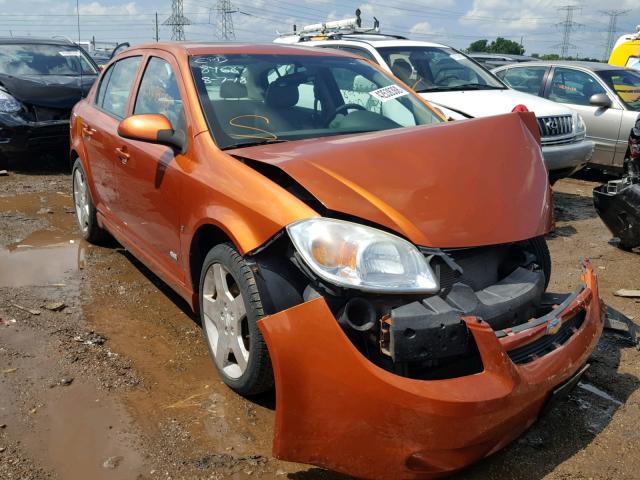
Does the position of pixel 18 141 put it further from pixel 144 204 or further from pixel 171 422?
pixel 171 422

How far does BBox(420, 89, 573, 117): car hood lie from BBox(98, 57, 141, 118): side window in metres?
3.28

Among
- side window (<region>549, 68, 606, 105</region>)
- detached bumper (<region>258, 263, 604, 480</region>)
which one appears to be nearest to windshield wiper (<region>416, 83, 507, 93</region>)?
side window (<region>549, 68, 606, 105</region>)

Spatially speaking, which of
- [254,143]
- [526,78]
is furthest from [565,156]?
[254,143]

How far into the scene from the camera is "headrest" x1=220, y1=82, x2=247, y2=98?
3406 millimetres

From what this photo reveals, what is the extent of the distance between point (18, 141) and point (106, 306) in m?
5.09

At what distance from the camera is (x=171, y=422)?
9.29 ft

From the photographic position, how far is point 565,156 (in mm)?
6375

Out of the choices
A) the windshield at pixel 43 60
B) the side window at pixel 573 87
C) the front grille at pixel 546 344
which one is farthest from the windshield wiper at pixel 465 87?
the windshield at pixel 43 60

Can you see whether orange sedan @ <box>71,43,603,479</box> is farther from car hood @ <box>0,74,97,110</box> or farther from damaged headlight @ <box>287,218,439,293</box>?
car hood @ <box>0,74,97,110</box>

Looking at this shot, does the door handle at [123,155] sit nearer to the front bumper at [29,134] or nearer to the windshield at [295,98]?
the windshield at [295,98]

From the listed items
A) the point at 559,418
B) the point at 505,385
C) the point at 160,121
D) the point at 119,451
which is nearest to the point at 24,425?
the point at 119,451

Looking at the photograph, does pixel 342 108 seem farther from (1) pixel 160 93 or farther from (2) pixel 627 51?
(2) pixel 627 51

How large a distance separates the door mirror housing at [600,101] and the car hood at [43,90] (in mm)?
6885

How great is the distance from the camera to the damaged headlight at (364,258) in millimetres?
2250
